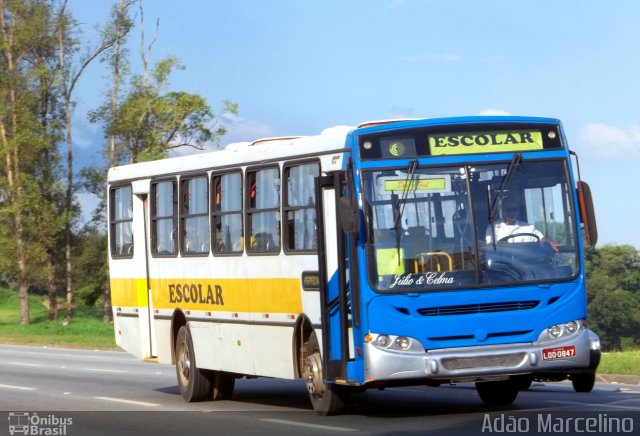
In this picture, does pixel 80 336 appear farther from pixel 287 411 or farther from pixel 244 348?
pixel 287 411

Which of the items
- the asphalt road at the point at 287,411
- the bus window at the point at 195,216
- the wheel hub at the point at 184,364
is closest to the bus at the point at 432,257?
the asphalt road at the point at 287,411

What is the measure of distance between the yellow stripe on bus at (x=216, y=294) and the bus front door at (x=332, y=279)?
93cm

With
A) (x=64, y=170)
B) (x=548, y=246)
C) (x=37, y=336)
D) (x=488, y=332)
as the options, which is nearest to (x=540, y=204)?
(x=548, y=246)

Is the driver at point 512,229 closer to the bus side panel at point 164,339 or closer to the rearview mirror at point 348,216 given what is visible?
the rearview mirror at point 348,216

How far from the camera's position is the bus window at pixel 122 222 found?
67.4ft

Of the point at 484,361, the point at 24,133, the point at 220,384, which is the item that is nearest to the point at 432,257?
the point at 484,361

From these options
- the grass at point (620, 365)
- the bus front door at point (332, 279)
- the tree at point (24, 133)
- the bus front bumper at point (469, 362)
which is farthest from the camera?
the tree at point (24, 133)

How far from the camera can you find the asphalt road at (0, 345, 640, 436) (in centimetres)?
1346

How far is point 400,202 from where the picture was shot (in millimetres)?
13805

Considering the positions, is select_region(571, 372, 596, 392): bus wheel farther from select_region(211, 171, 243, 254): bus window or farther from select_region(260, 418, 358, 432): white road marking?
select_region(211, 171, 243, 254): bus window

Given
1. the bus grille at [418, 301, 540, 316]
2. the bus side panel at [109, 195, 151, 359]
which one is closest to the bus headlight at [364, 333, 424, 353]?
the bus grille at [418, 301, 540, 316]

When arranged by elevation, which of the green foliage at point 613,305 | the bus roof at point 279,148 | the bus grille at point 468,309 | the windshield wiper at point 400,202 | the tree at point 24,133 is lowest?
the green foliage at point 613,305

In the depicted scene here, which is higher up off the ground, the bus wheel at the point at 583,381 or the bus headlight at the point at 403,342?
the bus headlight at the point at 403,342

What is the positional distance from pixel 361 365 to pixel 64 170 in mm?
55750
